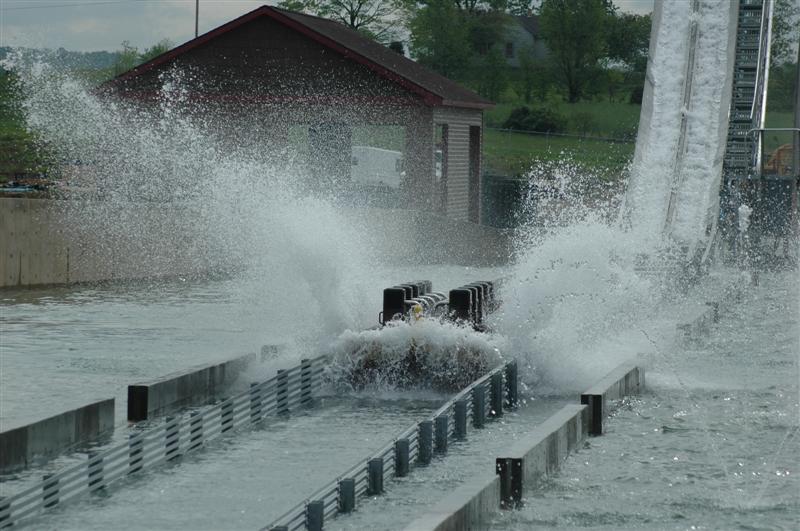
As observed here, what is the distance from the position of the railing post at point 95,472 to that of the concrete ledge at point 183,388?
221 cm

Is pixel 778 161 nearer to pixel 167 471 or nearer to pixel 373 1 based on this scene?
pixel 167 471

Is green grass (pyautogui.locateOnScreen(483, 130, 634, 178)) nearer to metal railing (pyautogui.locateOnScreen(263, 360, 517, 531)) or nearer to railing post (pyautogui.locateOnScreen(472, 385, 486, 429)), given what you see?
metal railing (pyautogui.locateOnScreen(263, 360, 517, 531))

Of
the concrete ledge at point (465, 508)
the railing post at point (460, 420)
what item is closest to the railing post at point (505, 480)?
the concrete ledge at point (465, 508)

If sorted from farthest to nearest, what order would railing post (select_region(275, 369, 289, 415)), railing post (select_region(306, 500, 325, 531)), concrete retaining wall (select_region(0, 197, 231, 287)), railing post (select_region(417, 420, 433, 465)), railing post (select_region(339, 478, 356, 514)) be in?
concrete retaining wall (select_region(0, 197, 231, 287)), railing post (select_region(275, 369, 289, 415)), railing post (select_region(417, 420, 433, 465)), railing post (select_region(339, 478, 356, 514)), railing post (select_region(306, 500, 325, 531))

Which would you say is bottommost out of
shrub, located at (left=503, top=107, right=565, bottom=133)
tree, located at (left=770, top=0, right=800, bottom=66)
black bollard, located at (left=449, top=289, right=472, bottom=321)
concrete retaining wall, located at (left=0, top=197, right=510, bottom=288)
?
concrete retaining wall, located at (left=0, top=197, right=510, bottom=288)

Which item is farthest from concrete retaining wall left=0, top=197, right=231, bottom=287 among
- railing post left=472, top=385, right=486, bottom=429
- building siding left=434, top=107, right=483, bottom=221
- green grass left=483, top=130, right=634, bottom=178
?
green grass left=483, top=130, right=634, bottom=178

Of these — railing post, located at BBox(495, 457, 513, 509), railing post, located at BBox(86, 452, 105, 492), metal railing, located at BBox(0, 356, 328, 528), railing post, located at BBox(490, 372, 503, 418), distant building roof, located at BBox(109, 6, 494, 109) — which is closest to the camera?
railing post, located at BBox(495, 457, 513, 509)

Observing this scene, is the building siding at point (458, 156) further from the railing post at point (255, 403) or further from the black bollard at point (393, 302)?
the railing post at point (255, 403)

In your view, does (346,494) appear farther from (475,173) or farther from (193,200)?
(475,173)

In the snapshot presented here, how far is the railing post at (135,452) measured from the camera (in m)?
9.96

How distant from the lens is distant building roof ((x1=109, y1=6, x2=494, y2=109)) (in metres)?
34.7

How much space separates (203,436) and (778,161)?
87.1 feet

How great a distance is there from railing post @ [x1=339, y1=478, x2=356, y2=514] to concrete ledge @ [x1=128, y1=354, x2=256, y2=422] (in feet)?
11.4

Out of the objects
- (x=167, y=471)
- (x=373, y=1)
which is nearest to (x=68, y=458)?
(x=167, y=471)
